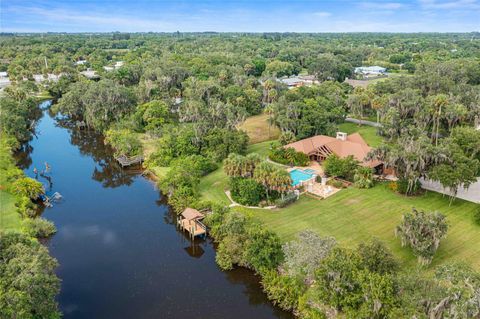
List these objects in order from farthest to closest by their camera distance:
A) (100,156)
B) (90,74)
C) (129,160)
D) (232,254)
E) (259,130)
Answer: (90,74), (259,130), (100,156), (129,160), (232,254)

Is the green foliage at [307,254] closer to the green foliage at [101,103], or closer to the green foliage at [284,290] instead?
the green foliage at [284,290]

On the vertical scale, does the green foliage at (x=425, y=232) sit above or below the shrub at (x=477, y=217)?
above

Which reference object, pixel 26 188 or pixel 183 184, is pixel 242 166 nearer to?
pixel 183 184

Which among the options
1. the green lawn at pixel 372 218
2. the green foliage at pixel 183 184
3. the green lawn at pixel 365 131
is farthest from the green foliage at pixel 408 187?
the green foliage at pixel 183 184

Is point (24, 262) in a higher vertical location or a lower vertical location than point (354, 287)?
higher

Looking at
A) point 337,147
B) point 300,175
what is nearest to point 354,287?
point 300,175
